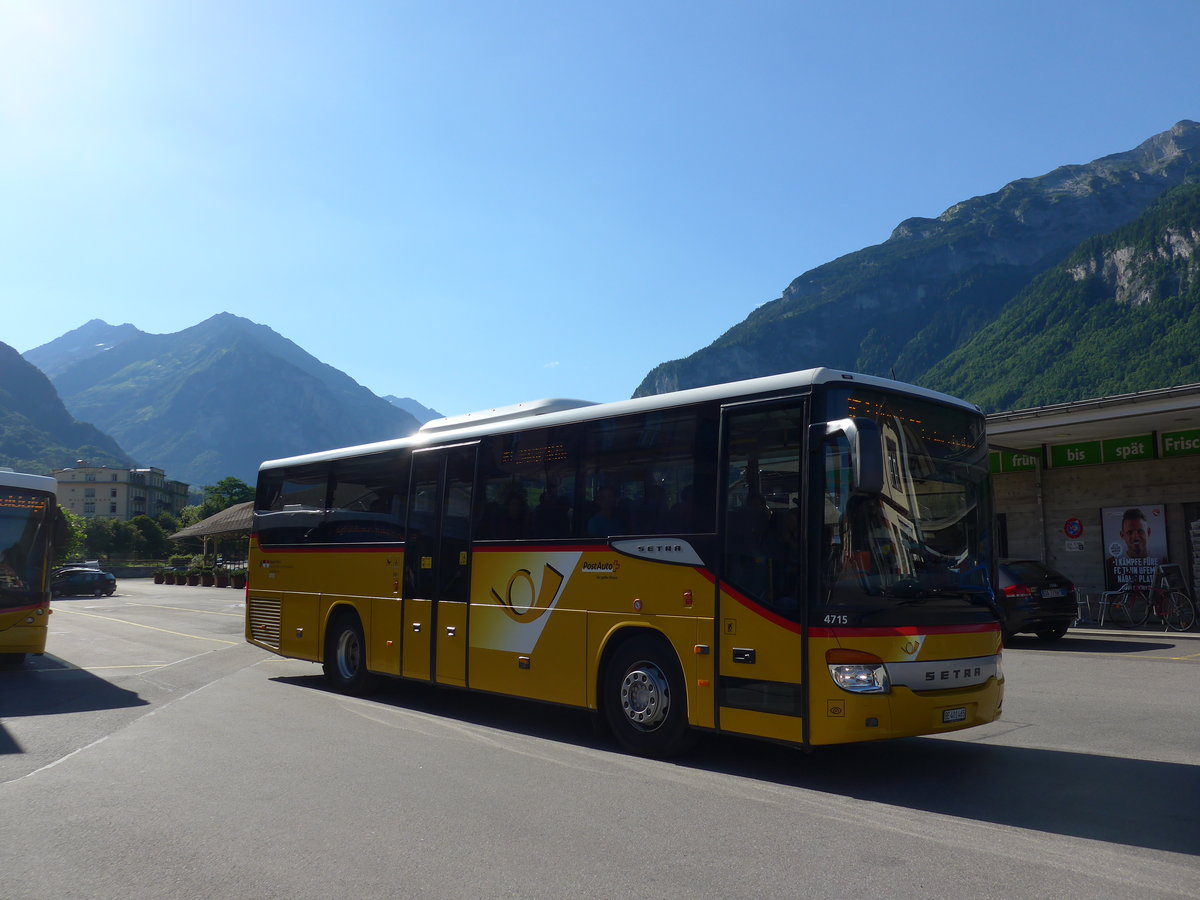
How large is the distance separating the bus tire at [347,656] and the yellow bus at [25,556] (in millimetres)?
4581

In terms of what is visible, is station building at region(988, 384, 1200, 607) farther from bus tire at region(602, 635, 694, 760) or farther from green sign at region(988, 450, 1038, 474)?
bus tire at region(602, 635, 694, 760)

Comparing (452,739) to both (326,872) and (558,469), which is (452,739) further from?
(326,872)

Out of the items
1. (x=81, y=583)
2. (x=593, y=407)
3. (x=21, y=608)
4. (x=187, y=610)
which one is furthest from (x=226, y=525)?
(x=593, y=407)

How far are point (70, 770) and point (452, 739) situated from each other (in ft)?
10.1

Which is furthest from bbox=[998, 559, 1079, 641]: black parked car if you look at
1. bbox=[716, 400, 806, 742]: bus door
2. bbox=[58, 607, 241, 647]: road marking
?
bbox=[58, 607, 241, 647]: road marking

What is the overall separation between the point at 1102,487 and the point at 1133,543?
1.45m

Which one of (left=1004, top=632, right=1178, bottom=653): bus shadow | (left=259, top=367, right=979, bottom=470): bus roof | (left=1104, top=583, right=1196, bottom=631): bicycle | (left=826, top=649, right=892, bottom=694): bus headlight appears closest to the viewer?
(left=826, top=649, right=892, bottom=694): bus headlight

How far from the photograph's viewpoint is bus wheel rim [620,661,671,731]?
26.5 feet

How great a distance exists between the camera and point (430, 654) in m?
11.0

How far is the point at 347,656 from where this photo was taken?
12.8m

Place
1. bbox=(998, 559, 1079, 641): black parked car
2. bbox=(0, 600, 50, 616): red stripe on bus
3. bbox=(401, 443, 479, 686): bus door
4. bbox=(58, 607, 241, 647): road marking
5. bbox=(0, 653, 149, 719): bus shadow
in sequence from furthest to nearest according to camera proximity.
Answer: bbox=(58, 607, 241, 647): road marking → bbox=(998, 559, 1079, 641): black parked car → bbox=(0, 600, 50, 616): red stripe on bus → bbox=(0, 653, 149, 719): bus shadow → bbox=(401, 443, 479, 686): bus door

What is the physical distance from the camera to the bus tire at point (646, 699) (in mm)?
7949

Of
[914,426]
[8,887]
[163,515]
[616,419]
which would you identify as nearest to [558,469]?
[616,419]

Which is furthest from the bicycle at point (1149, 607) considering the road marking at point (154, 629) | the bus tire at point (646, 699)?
the road marking at point (154, 629)
